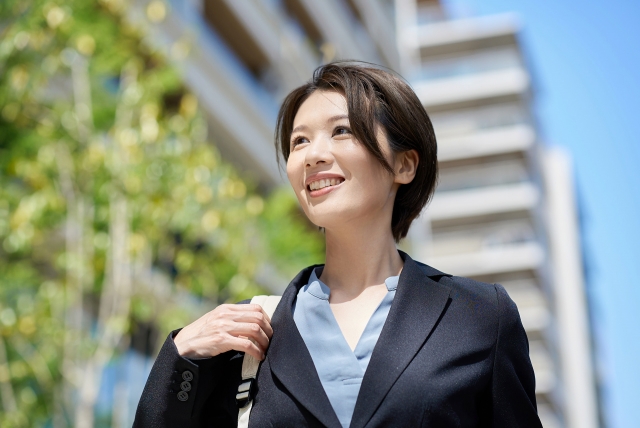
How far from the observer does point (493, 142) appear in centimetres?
4803

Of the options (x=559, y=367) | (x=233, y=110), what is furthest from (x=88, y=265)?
(x=559, y=367)

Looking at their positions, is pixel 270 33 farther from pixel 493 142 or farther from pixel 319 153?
pixel 493 142

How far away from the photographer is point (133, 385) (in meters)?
10.5

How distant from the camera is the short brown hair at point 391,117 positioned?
7.78ft

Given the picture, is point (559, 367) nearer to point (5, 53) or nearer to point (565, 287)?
point (565, 287)

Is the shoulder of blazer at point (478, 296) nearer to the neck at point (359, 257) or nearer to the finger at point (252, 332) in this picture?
the neck at point (359, 257)

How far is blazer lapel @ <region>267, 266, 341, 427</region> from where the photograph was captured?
2.10m

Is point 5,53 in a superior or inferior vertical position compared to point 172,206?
superior

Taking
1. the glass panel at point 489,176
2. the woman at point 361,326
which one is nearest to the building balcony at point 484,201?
the glass panel at point 489,176

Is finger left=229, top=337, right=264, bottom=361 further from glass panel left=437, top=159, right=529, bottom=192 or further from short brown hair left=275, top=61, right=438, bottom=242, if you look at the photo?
glass panel left=437, top=159, right=529, bottom=192

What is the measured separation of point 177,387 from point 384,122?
0.86 metres

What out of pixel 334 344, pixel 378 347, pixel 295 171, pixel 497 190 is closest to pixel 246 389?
pixel 334 344

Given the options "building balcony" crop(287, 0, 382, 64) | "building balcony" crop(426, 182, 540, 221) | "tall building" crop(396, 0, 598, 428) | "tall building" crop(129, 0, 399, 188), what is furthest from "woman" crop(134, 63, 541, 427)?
"building balcony" crop(426, 182, 540, 221)

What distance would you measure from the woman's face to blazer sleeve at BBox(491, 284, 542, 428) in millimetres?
429
